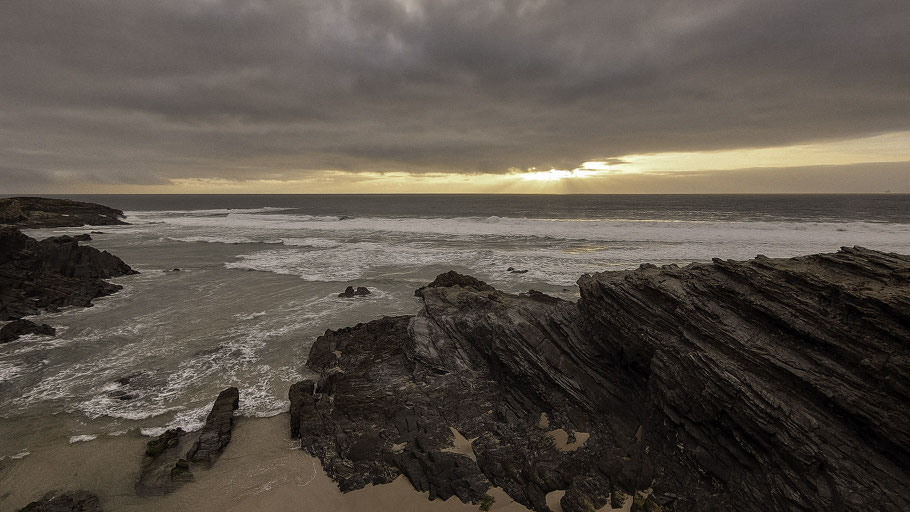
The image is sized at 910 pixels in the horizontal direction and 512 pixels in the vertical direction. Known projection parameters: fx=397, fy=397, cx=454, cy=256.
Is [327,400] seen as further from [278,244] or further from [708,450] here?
[278,244]

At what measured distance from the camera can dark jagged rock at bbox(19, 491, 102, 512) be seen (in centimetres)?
800

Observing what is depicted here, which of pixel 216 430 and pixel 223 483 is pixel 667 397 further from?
pixel 216 430

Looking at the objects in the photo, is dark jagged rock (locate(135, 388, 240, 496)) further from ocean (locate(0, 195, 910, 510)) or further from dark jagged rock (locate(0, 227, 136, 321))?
dark jagged rock (locate(0, 227, 136, 321))

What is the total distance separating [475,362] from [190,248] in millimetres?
40087

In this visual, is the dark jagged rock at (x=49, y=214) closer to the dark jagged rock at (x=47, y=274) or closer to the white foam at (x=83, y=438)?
the dark jagged rock at (x=47, y=274)

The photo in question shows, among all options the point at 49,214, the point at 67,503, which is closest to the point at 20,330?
the point at 67,503

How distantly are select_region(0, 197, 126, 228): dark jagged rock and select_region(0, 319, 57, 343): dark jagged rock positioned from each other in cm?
5495

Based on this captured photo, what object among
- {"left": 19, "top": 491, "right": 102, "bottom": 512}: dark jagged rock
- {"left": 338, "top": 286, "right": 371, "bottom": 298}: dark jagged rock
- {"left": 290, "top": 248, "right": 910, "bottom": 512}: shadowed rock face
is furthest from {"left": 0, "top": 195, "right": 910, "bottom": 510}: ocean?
{"left": 290, "top": 248, "right": 910, "bottom": 512}: shadowed rock face

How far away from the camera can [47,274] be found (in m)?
23.2

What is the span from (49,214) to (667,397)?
89909 millimetres

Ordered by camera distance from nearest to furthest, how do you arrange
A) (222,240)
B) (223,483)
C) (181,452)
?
(223,483), (181,452), (222,240)

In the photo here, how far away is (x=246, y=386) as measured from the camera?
12.9m

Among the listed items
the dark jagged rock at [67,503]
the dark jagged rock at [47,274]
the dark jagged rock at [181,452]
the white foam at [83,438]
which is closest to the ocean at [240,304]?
the white foam at [83,438]

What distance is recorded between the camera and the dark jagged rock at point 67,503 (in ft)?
26.3
